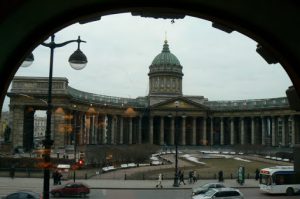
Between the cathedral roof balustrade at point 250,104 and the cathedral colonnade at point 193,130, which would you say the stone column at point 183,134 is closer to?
the cathedral colonnade at point 193,130

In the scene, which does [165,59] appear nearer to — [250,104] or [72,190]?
[250,104]

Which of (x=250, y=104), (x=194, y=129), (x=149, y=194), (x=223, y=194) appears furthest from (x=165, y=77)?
(x=223, y=194)

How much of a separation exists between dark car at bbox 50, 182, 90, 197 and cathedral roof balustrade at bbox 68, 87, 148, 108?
220ft

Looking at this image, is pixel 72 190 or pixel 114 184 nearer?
pixel 72 190

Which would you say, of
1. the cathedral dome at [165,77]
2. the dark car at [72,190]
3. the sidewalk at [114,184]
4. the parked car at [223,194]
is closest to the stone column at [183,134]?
the cathedral dome at [165,77]

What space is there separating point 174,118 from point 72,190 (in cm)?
9985

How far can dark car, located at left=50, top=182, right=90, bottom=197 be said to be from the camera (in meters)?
39.7

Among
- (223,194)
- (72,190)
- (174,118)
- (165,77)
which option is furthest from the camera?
(165,77)

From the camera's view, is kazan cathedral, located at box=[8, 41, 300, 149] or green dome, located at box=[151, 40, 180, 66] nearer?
kazan cathedral, located at box=[8, 41, 300, 149]

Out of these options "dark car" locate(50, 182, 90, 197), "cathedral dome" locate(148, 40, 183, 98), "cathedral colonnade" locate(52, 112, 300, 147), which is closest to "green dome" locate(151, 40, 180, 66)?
"cathedral dome" locate(148, 40, 183, 98)

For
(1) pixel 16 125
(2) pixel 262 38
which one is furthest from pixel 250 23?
(1) pixel 16 125

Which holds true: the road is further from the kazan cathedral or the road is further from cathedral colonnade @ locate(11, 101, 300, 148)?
cathedral colonnade @ locate(11, 101, 300, 148)

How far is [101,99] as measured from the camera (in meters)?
125

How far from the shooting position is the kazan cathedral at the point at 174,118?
12244cm
